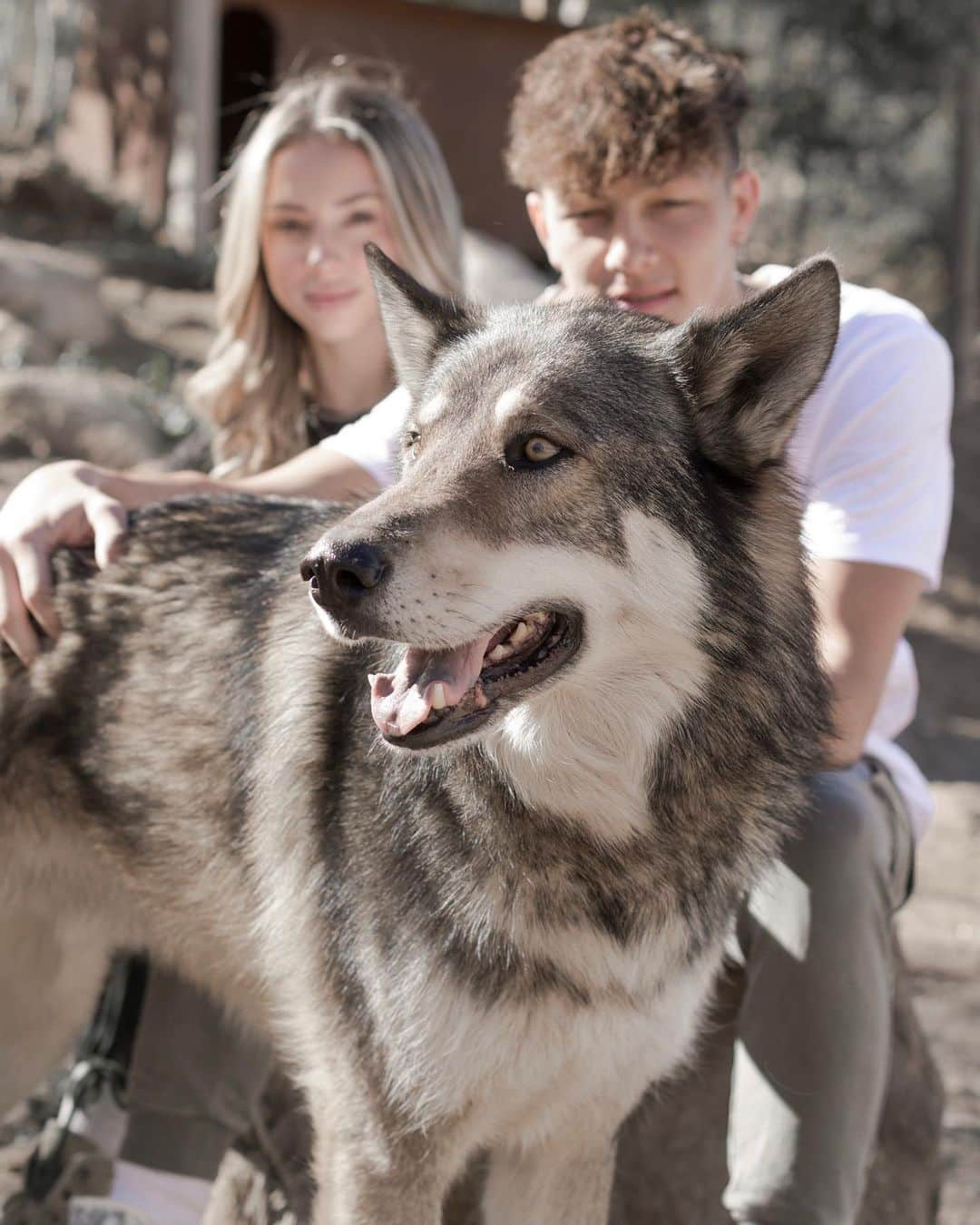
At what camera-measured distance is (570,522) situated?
208 centimetres

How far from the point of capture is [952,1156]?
3.80 m

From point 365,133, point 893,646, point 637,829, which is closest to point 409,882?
point 637,829

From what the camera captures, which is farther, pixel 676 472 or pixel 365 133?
pixel 365 133

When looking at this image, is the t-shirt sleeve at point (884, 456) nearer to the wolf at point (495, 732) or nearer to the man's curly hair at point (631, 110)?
the wolf at point (495, 732)

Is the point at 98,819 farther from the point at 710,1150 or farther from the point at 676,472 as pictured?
the point at 710,1150

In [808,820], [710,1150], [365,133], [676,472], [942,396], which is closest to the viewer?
[676,472]

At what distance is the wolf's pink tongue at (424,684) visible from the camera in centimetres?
200

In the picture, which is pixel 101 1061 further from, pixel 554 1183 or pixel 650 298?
pixel 650 298

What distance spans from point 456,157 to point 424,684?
1205 cm

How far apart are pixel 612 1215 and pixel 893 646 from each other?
4.71 feet

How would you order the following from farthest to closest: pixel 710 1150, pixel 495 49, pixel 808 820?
pixel 495 49
pixel 710 1150
pixel 808 820

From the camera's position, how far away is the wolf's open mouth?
198 cm

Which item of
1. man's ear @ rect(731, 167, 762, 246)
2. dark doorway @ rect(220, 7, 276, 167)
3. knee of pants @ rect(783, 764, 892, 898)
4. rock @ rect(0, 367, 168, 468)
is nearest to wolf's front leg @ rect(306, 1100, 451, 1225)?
knee of pants @ rect(783, 764, 892, 898)

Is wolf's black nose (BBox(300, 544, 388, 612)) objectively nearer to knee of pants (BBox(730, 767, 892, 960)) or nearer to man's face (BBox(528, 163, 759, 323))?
knee of pants (BBox(730, 767, 892, 960))
